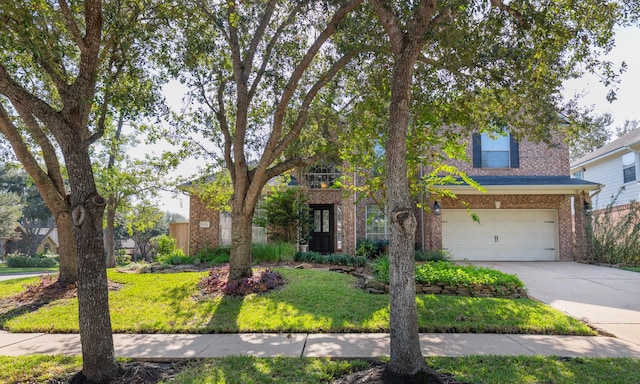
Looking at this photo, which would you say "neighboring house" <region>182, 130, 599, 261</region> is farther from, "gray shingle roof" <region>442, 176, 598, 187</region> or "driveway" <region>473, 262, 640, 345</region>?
"driveway" <region>473, 262, 640, 345</region>

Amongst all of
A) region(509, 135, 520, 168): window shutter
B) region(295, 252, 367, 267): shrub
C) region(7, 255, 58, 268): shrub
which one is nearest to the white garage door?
region(509, 135, 520, 168): window shutter

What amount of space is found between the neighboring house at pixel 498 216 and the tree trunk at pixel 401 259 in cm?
1036

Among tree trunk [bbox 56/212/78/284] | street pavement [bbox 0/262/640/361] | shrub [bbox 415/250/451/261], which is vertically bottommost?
street pavement [bbox 0/262/640/361]

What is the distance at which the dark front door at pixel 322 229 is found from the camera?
16547mm

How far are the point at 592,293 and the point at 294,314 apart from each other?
272 inches

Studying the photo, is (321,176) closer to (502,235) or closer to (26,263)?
(502,235)

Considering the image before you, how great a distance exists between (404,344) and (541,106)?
16.4ft

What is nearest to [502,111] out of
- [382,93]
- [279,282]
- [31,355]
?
[382,93]

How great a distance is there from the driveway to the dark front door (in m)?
6.79

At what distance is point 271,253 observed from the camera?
1288 cm

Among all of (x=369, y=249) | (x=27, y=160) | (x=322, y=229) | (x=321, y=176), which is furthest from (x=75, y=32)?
(x=322, y=229)

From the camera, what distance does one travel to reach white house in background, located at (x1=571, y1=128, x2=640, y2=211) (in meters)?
17.4

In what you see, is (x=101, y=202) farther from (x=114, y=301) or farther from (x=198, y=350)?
(x=114, y=301)

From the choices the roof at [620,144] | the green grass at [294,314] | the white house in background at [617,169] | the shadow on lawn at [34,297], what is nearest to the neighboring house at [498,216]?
the white house in background at [617,169]
